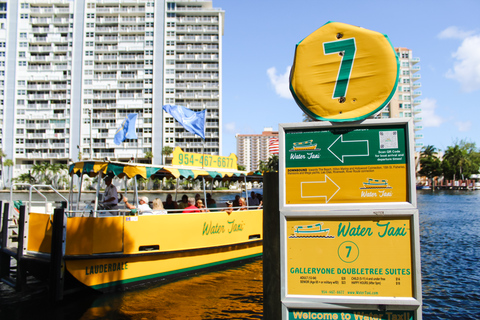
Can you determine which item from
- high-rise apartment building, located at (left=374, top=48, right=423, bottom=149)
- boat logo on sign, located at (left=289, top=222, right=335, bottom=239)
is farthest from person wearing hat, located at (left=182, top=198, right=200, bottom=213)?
high-rise apartment building, located at (left=374, top=48, right=423, bottom=149)

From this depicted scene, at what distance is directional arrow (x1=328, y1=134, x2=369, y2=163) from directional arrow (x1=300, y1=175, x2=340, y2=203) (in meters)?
0.21

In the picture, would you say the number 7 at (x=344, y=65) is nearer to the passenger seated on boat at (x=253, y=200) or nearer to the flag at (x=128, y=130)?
the passenger seated on boat at (x=253, y=200)

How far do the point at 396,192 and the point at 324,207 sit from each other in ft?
1.81

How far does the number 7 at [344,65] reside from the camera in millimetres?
2979

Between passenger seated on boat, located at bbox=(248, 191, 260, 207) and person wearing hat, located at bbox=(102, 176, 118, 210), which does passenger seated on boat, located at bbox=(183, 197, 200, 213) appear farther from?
passenger seated on boat, located at bbox=(248, 191, 260, 207)

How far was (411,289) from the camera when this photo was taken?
2773mm

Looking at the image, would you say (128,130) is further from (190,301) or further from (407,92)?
(407,92)

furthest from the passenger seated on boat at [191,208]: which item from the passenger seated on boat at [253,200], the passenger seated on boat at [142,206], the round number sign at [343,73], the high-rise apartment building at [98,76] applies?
the high-rise apartment building at [98,76]

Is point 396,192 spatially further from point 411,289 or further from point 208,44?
point 208,44

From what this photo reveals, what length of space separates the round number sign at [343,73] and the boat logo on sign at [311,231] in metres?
0.85

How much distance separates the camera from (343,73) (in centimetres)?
299

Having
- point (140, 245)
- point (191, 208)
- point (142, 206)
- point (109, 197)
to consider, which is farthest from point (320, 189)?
point (191, 208)

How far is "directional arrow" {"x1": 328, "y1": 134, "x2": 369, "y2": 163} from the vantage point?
2910 millimetres

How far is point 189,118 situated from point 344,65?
37.1ft
